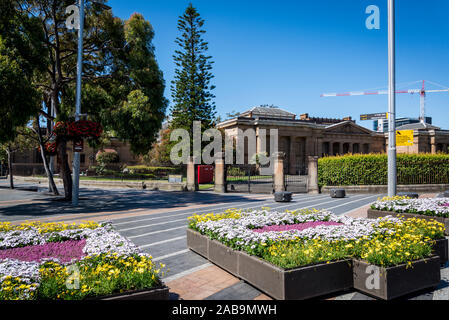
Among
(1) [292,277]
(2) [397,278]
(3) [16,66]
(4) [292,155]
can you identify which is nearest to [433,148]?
(4) [292,155]

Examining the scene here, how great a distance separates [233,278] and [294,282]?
1.44 meters

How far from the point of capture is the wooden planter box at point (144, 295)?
135 inches

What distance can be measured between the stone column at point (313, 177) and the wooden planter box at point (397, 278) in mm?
17159

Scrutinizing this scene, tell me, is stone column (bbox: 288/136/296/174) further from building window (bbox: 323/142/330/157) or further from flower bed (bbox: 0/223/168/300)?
flower bed (bbox: 0/223/168/300)

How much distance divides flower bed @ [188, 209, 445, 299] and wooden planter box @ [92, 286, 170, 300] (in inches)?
59.2

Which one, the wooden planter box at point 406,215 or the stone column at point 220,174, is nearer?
the wooden planter box at point 406,215

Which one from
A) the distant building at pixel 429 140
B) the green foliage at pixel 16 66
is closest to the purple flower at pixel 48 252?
the green foliage at pixel 16 66

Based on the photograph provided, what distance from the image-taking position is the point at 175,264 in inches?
236

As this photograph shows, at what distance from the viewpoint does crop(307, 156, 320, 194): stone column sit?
21.6 metres

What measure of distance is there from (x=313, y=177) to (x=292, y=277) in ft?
60.6

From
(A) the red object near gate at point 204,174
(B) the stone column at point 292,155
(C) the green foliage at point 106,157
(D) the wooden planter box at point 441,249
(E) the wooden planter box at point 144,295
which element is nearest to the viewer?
(E) the wooden planter box at point 144,295

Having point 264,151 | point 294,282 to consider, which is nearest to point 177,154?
point 264,151

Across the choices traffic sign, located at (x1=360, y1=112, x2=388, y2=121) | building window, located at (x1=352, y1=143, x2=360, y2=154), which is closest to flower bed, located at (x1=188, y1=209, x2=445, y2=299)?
traffic sign, located at (x1=360, y1=112, x2=388, y2=121)

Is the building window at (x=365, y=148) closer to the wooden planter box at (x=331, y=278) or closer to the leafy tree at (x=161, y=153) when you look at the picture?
the leafy tree at (x=161, y=153)
